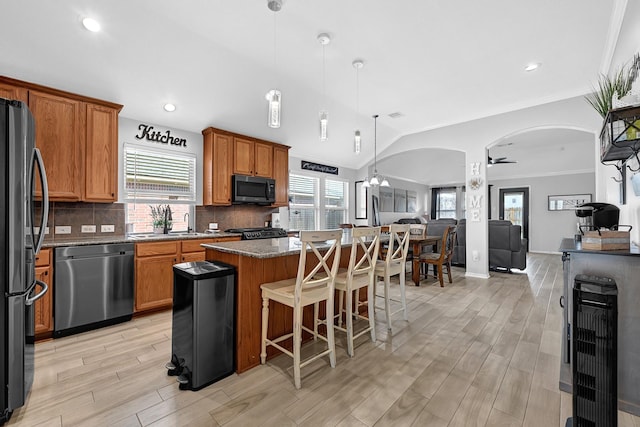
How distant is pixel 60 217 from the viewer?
125 inches

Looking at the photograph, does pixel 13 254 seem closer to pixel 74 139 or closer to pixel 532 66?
pixel 74 139

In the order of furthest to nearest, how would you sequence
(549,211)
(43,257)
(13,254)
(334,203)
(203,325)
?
1. (549,211)
2. (334,203)
3. (43,257)
4. (203,325)
5. (13,254)

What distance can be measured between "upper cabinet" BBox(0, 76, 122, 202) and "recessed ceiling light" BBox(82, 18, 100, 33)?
0.82m

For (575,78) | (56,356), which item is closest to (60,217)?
(56,356)

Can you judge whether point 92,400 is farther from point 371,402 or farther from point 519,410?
point 519,410

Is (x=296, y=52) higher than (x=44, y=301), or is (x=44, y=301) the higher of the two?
(x=296, y=52)

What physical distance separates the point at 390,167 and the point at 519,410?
756 centimetres

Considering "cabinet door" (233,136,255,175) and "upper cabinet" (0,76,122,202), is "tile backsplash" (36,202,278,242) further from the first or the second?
"cabinet door" (233,136,255,175)

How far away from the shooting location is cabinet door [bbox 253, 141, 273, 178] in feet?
15.7

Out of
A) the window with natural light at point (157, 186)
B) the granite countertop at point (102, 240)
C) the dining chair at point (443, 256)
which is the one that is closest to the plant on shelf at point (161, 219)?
the window with natural light at point (157, 186)

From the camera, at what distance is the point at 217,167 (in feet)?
14.1

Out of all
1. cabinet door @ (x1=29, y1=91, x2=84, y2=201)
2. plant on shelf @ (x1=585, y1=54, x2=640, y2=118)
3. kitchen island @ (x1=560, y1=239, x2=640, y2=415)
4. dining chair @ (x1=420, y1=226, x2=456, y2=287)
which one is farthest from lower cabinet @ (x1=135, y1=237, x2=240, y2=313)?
plant on shelf @ (x1=585, y1=54, x2=640, y2=118)

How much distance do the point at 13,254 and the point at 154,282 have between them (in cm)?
180

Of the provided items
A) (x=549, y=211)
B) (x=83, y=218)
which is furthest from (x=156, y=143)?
(x=549, y=211)
